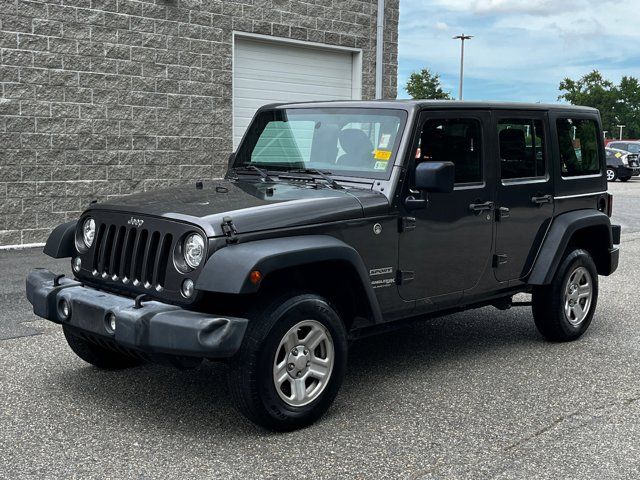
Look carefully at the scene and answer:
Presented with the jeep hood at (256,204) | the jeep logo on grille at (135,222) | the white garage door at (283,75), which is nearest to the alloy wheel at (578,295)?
the jeep hood at (256,204)

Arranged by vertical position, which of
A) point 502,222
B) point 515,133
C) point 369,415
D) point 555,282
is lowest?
point 369,415

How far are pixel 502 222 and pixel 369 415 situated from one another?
1.86 meters

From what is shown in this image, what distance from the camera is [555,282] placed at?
629 cm

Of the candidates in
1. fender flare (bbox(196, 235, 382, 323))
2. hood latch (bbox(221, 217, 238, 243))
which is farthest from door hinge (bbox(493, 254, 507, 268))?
hood latch (bbox(221, 217, 238, 243))

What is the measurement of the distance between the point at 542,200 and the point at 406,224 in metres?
1.55

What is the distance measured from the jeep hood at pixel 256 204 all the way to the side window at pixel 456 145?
A: 609mm

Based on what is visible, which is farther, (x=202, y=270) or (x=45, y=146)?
(x=45, y=146)

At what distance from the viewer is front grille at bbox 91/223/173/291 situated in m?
4.42

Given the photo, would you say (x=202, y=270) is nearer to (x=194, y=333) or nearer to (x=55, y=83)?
(x=194, y=333)

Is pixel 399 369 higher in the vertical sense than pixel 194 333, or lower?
lower

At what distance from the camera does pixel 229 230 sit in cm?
425

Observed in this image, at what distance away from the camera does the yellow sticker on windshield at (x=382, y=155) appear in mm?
5168

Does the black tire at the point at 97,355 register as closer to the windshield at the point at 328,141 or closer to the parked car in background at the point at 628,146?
the windshield at the point at 328,141

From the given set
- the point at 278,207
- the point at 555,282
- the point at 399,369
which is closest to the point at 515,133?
the point at 555,282
